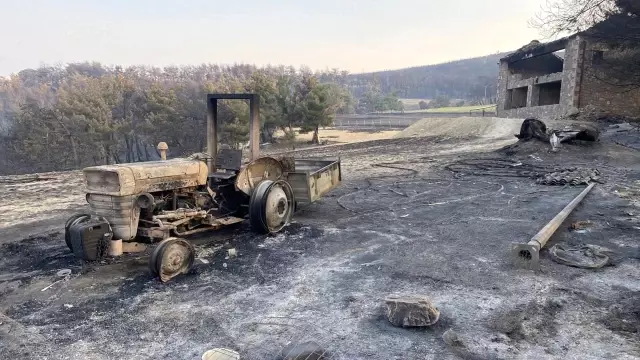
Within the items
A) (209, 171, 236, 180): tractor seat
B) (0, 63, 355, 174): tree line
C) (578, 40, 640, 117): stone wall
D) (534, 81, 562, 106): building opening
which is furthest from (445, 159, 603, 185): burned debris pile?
(0, 63, 355, 174): tree line

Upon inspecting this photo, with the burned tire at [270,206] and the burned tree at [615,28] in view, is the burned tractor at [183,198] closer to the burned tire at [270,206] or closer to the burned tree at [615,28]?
the burned tire at [270,206]

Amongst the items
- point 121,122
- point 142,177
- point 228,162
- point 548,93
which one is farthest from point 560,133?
point 121,122

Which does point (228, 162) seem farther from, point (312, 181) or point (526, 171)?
point (526, 171)

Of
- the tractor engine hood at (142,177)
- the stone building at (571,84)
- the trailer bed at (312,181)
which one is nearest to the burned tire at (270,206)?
the trailer bed at (312,181)

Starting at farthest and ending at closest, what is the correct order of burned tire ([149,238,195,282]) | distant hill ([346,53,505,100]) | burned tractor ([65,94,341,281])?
1. distant hill ([346,53,505,100])
2. burned tractor ([65,94,341,281])
3. burned tire ([149,238,195,282])

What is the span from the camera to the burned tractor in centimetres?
536

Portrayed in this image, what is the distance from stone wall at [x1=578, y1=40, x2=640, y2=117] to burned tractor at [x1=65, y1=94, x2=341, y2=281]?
21.6 meters

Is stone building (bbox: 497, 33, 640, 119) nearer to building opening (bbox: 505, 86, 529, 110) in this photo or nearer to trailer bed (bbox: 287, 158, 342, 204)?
building opening (bbox: 505, 86, 529, 110)

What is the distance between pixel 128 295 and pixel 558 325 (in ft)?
14.2

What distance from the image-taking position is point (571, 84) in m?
24.1

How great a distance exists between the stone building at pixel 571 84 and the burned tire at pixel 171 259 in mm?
20041

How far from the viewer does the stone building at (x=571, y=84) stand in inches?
923

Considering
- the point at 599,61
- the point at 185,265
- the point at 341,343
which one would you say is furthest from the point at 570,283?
the point at 599,61

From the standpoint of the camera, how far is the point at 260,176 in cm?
734
